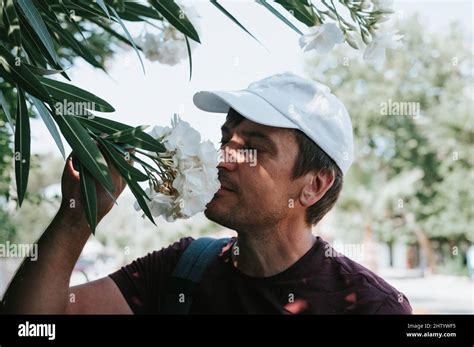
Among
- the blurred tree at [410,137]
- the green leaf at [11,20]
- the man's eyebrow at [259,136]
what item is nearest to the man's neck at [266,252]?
the man's eyebrow at [259,136]

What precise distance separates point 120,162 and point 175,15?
13.6 inches

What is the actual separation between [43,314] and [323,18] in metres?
0.88

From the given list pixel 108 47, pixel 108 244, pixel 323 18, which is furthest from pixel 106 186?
pixel 108 244

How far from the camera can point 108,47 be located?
280 cm

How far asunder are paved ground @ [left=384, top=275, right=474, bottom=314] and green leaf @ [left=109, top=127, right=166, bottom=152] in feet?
37.0

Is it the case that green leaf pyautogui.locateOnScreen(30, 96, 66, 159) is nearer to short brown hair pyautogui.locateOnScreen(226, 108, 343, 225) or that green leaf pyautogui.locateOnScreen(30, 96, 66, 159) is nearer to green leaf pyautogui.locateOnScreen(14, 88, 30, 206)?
green leaf pyautogui.locateOnScreen(14, 88, 30, 206)

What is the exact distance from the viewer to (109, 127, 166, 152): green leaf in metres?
1.18

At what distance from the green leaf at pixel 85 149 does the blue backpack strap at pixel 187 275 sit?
0.52 meters

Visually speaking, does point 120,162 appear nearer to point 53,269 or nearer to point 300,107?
point 53,269

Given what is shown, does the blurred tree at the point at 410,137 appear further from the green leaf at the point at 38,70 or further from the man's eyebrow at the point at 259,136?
the green leaf at the point at 38,70

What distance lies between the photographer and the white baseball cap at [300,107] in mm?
1701

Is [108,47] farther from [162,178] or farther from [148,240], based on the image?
[148,240]

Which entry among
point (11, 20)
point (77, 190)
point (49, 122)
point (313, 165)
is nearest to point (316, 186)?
point (313, 165)

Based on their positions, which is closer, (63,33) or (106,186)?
(106,186)
